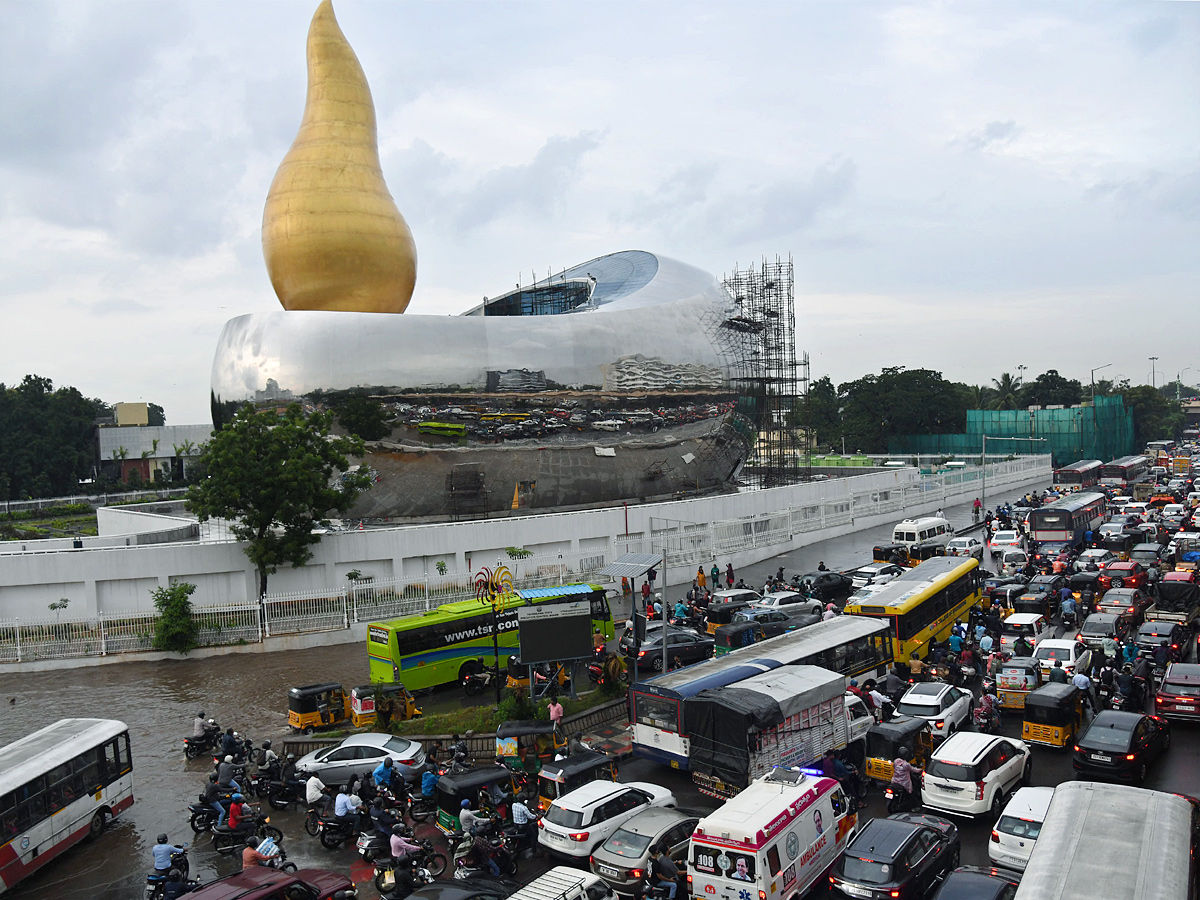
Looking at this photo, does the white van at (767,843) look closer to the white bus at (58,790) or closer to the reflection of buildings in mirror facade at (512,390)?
the white bus at (58,790)

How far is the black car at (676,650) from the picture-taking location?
20.5m

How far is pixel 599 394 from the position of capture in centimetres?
3762

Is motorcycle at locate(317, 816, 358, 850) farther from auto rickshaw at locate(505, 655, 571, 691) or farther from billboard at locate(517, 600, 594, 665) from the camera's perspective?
auto rickshaw at locate(505, 655, 571, 691)

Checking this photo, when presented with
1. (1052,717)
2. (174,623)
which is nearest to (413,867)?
(1052,717)

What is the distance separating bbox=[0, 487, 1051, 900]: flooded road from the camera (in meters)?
12.1

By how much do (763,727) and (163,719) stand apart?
13237 mm

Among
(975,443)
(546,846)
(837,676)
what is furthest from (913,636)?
(975,443)

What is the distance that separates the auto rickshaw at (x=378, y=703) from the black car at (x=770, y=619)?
847 cm

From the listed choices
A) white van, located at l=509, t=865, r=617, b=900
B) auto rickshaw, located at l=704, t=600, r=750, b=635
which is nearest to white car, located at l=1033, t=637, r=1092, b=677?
auto rickshaw, located at l=704, t=600, r=750, b=635

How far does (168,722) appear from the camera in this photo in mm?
18734

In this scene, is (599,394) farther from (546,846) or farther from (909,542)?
(546,846)

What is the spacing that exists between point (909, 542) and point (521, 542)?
15.2m

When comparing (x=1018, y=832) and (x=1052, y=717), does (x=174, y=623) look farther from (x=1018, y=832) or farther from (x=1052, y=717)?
(x=1018, y=832)

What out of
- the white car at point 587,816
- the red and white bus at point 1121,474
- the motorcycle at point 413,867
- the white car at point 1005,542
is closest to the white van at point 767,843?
the white car at point 587,816
